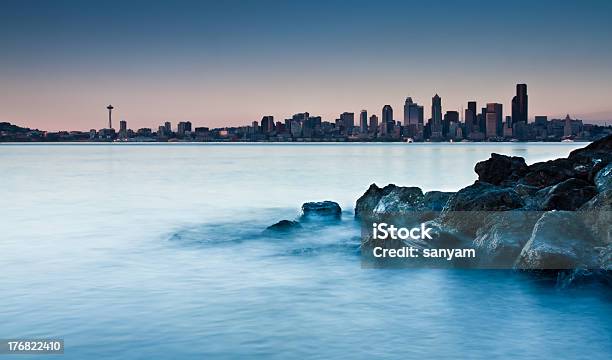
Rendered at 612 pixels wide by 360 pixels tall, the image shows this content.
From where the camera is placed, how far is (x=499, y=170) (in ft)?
66.0

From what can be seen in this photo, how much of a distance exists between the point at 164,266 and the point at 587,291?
24.9 feet

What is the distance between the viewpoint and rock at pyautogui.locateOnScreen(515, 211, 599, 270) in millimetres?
10395

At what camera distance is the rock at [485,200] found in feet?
43.0

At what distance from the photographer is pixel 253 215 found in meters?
22.6

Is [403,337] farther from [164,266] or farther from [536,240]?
[164,266]

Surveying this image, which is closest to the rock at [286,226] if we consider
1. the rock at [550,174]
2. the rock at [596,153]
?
the rock at [550,174]

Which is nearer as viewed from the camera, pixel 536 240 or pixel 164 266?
Answer: pixel 536 240

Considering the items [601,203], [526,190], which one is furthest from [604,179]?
[526,190]

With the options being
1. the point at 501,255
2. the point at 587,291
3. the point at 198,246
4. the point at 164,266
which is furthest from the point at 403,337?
the point at 198,246

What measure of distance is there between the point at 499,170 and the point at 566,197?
6.65 meters

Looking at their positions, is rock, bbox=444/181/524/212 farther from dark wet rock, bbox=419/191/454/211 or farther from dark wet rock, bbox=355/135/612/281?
dark wet rock, bbox=419/191/454/211

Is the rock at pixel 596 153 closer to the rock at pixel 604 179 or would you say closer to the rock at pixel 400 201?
the rock at pixel 604 179

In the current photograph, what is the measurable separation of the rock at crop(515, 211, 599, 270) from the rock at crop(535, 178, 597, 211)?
2000mm

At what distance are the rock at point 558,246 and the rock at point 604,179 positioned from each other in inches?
A: 91.8
